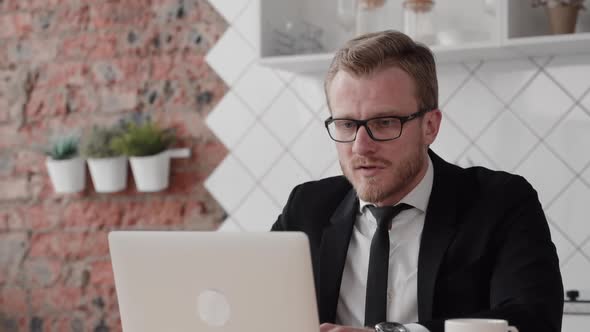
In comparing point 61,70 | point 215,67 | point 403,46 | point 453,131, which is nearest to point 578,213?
point 453,131

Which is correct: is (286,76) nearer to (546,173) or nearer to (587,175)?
(546,173)

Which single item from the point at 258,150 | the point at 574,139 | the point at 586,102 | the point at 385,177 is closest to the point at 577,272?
the point at 574,139

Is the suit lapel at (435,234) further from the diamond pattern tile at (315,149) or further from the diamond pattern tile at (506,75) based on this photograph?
the diamond pattern tile at (315,149)

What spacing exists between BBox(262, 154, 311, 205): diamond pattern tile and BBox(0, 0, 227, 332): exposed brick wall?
0.21m

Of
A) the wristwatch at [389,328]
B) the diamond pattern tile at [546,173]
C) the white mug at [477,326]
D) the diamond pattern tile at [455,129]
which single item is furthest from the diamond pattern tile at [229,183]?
the white mug at [477,326]

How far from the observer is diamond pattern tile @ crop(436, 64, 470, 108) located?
8.64 ft

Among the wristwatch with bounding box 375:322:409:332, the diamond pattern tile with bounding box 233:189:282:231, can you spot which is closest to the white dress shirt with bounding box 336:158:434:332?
the wristwatch with bounding box 375:322:409:332

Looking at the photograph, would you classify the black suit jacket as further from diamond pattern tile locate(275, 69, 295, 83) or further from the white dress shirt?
diamond pattern tile locate(275, 69, 295, 83)

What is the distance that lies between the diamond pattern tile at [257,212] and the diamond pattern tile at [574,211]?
914 mm

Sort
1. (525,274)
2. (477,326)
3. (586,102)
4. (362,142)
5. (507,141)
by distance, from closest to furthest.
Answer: (477,326), (525,274), (362,142), (586,102), (507,141)

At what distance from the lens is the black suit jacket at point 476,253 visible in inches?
64.5

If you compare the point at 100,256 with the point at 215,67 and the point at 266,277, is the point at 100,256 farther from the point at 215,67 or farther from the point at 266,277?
the point at 266,277

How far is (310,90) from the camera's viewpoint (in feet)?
9.33

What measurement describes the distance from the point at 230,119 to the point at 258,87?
0.15 meters
